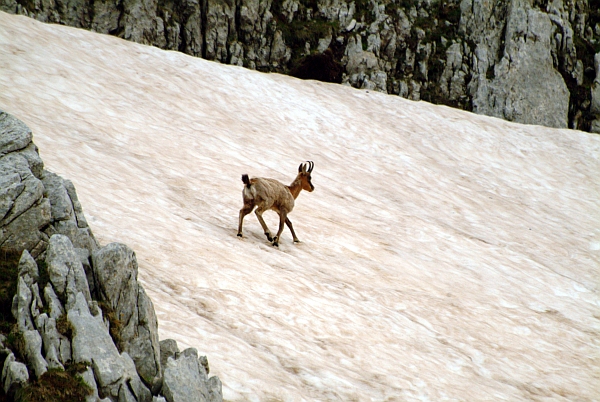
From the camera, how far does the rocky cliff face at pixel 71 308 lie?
636 centimetres

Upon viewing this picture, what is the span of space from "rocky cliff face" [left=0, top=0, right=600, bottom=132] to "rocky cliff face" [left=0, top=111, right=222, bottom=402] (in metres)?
46.4

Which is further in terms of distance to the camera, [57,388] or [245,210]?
[245,210]

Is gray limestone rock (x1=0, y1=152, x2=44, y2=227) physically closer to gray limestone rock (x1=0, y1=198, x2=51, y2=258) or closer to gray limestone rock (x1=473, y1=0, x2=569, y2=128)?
gray limestone rock (x1=0, y1=198, x2=51, y2=258)

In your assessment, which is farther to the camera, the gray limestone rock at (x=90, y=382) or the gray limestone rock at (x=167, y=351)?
the gray limestone rock at (x=167, y=351)

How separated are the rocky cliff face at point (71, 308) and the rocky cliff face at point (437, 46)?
152 ft

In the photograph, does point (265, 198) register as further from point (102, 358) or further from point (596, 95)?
point (596, 95)

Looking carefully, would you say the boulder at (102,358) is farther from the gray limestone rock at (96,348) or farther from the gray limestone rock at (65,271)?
the gray limestone rock at (65,271)

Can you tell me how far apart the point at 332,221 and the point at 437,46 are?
4387 cm

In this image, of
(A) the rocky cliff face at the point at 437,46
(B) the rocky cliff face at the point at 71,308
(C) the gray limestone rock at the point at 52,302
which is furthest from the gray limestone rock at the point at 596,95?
(C) the gray limestone rock at the point at 52,302

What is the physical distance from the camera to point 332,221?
20.9 metres

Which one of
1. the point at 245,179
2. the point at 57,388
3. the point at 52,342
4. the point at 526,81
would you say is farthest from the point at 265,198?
the point at 526,81

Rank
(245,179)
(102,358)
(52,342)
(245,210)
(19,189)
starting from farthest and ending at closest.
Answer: (245,210), (245,179), (19,189), (102,358), (52,342)

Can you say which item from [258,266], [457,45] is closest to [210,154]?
[258,266]

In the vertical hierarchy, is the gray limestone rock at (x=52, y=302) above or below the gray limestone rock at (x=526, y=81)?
below
